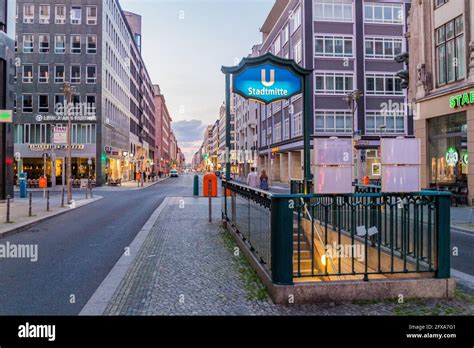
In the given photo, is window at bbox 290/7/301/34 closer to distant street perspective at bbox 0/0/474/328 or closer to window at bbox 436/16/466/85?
distant street perspective at bbox 0/0/474/328

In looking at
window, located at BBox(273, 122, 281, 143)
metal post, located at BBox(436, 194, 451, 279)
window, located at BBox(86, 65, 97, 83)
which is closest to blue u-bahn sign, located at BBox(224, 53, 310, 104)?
metal post, located at BBox(436, 194, 451, 279)

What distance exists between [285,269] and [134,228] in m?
8.58

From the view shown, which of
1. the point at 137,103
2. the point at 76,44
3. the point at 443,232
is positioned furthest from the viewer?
the point at 137,103

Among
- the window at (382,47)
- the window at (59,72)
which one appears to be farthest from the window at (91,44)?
the window at (382,47)

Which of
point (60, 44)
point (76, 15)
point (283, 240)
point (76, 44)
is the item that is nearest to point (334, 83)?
point (76, 44)

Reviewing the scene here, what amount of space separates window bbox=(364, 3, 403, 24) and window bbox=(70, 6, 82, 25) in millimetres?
32342

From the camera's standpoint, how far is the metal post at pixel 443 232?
5.32 m

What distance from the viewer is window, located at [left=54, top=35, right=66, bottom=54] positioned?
1709 inches

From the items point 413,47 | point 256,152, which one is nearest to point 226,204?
point 413,47

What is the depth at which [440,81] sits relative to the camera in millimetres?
22078

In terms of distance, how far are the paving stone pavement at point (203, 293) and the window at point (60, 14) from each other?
42913mm

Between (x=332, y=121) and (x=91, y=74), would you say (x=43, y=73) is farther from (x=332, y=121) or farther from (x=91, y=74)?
(x=332, y=121)

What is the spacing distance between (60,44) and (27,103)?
296 inches

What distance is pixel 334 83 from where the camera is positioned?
4447cm
